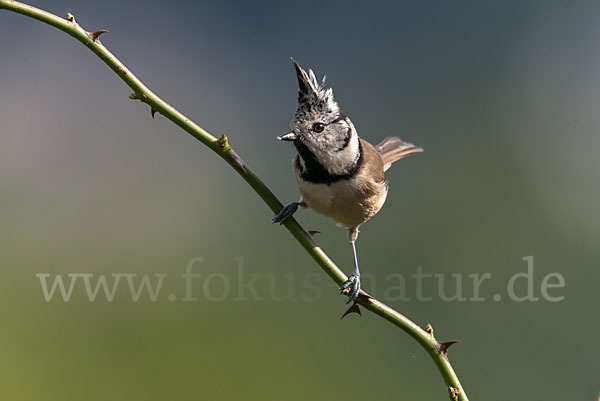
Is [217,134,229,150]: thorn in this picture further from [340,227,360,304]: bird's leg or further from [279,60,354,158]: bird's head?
[340,227,360,304]: bird's leg

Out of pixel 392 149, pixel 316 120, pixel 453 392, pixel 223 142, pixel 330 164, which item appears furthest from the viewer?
pixel 392 149

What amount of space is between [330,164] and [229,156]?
3.50 feet

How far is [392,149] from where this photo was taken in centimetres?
401

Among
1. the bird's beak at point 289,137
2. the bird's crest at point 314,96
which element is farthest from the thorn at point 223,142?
the bird's crest at point 314,96

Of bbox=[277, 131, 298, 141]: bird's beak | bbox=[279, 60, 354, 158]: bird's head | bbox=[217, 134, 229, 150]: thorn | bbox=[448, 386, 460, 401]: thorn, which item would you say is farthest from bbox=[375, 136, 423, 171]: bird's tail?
bbox=[448, 386, 460, 401]: thorn

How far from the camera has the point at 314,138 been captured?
2711mm

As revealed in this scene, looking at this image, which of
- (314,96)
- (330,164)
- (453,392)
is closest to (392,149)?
(330,164)

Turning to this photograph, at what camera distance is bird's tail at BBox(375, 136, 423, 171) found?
3.93 metres

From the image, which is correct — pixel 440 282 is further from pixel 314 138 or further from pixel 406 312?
pixel 314 138

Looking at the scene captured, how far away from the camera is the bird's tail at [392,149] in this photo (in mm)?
3934

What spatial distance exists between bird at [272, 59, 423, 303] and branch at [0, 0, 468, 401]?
0.62 metres

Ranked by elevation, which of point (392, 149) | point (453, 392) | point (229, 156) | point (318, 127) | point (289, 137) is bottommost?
point (453, 392)

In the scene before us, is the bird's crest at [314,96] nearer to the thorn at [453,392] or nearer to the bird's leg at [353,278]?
the bird's leg at [353,278]

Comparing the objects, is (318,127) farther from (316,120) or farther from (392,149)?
(392,149)
